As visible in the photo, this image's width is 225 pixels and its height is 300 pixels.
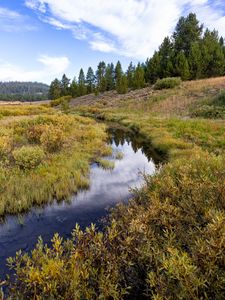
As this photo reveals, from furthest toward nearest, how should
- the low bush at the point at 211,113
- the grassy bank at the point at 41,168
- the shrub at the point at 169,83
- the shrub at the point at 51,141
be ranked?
the shrub at the point at 169,83 → the low bush at the point at 211,113 → the shrub at the point at 51,141 → the grassy bank at the point at 41,168

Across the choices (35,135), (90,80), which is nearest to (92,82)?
(90,80)

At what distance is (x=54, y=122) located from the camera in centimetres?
2078

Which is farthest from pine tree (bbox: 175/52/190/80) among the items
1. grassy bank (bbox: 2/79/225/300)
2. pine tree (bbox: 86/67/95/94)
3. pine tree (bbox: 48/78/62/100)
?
grassy bank (bbox: 2/79/225/300)

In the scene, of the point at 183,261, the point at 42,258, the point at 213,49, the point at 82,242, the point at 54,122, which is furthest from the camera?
the point at 213,49

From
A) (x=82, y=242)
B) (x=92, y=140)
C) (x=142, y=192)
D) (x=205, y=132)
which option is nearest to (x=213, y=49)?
(x=205, y=132)

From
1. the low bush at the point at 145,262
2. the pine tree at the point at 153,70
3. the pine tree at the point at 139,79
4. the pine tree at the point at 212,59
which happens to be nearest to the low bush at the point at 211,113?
the low bush at the point at 145,262

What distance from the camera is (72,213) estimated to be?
7.61m

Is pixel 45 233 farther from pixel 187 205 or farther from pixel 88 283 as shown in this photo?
pixel 187 205

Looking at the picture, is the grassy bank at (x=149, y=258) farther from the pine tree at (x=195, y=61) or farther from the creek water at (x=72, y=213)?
the pine tree at (x=195, y=61)

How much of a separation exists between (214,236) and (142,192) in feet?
12.6

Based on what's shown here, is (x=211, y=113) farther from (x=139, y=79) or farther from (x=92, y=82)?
(x=92, y=82)

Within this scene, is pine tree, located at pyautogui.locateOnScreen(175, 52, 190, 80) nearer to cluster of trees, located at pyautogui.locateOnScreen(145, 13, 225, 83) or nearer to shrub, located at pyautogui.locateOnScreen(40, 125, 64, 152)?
cluster of trees, located at pyautogui.locateOnScreen(145, 13, 225, 83)

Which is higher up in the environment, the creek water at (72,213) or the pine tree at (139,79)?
the pine tree at (139,79)

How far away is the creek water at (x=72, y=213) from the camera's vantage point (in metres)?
6.18
